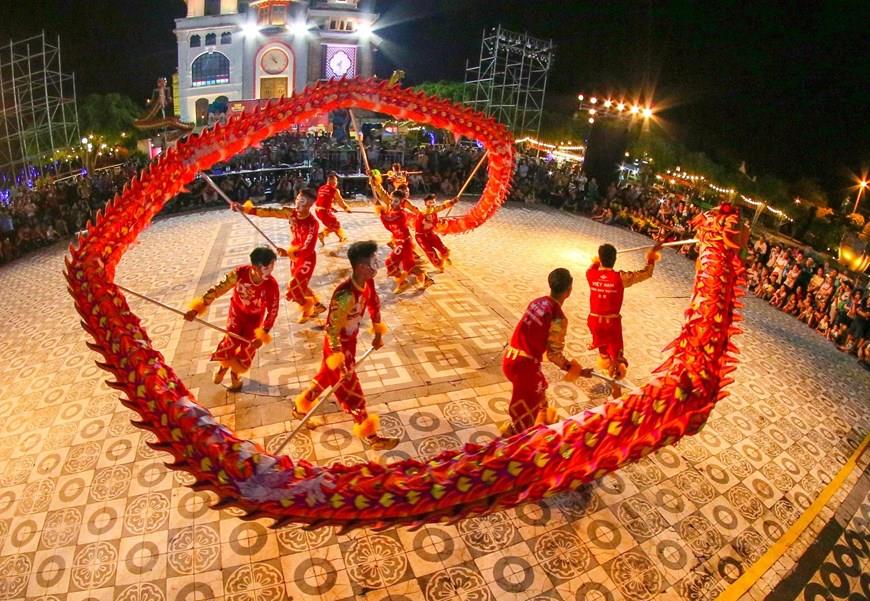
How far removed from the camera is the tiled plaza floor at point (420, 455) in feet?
11.1

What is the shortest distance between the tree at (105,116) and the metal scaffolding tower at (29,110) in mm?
808

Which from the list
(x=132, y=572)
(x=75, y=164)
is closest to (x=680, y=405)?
(x=132, y=572)

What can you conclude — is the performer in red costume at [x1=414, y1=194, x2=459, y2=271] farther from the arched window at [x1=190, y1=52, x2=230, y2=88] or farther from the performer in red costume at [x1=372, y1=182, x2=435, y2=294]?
the arched window at [x1=190, y1=52, x2=230, y2=88]

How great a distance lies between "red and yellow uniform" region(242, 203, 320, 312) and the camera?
21.6 feet

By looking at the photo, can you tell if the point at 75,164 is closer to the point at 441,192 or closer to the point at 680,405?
the point at 441,192

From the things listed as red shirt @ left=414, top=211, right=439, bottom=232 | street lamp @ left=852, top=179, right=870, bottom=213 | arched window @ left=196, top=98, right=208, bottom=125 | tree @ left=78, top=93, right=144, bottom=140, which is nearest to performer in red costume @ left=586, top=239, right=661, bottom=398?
red shirt @ left=414, top=211, right=439, bottom=232

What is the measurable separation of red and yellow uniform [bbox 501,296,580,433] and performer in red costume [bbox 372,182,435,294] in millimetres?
4300

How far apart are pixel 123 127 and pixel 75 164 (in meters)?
5.87

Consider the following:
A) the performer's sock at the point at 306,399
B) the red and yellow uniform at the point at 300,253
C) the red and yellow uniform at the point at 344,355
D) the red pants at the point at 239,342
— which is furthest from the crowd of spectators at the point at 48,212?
the red and yellow uniform at the point at 344,355

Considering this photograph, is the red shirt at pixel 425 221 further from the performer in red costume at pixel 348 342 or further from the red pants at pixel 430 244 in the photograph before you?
the performer in red costume at pixel 348 342

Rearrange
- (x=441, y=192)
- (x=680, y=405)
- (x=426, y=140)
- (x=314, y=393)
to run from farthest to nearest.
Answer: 1. (x=426, y=140)
2. (x=441, y=192)
3. (x=314, y=393)
4. (x=680, y=405)

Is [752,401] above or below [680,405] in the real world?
below

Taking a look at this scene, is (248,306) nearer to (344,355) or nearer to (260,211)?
(344,355)

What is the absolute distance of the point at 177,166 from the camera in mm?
4516
